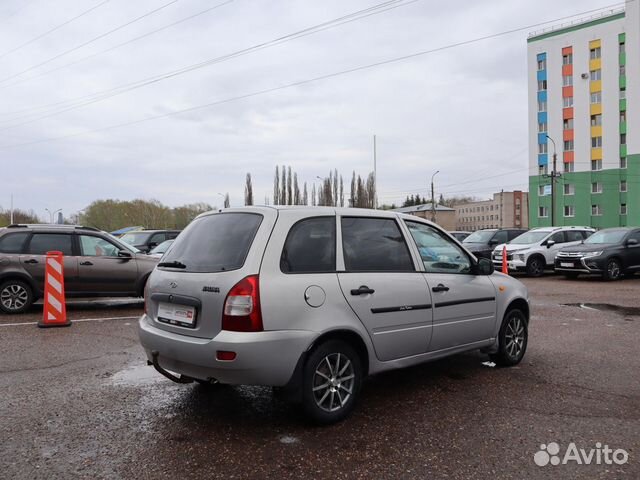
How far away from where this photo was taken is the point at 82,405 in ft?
15.7

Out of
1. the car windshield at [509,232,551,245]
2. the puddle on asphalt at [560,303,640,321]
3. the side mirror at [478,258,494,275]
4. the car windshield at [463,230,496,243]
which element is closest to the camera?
the side mirror at [478,258,494,275]

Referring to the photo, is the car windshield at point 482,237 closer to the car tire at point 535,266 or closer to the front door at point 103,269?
the car tire at point 535,266

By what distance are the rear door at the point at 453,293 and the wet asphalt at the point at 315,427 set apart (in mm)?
510

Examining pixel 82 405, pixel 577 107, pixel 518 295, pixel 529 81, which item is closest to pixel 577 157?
pixel 577 107

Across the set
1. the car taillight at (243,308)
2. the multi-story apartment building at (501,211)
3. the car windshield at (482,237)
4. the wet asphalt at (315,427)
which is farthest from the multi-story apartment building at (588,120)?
the multi-story apartment building at (501,211)

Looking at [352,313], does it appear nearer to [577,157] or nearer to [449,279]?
[449,279]

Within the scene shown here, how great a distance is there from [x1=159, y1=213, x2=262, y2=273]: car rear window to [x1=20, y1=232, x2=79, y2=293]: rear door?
21.7 feet

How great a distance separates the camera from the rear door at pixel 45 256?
1014 centimetres

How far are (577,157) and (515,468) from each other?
56.3 metres

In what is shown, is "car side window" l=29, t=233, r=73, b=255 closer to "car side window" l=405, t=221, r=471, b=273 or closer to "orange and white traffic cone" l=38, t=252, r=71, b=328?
"orange and white traffic cone" l=38, t=252, r=71, b=328

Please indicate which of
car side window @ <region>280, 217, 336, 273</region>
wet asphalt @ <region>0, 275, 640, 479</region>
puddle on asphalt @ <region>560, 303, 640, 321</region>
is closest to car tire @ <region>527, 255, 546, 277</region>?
puddle on asphalt @ <region>560, 303, 640, 321</region>

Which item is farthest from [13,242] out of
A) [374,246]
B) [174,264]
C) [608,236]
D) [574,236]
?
[574,236]

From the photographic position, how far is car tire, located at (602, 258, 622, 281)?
16.4 m

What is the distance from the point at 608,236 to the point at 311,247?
16173mm
